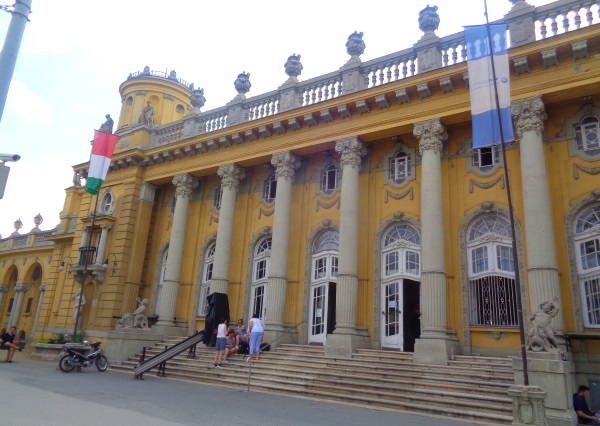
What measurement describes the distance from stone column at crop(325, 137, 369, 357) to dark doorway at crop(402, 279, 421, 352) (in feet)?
4.37

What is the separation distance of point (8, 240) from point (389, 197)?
106ft

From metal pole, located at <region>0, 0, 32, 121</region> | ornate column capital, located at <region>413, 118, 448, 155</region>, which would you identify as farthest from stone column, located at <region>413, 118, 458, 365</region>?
metal pole, located at <region>0, 0, 32, 121</region>

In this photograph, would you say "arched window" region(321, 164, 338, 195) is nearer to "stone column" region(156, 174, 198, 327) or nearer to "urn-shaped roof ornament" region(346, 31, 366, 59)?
"urn-shaped roof ornament" region(346, 31, 366, 59)

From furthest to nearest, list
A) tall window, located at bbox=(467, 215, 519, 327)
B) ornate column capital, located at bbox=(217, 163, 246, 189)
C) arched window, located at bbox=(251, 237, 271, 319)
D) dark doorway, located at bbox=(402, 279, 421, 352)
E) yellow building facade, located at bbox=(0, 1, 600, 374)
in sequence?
1. ornate column capital, located at bbox=(217, 163, 246, 189)
2. arched window, located at bbox=(251, 237, 271, 319)
3. dark doorway, located at bbox=(402, 279, 421, 352)
4. tall window, located at bbox=(467, 215, 519, 327)
5. yellow building facade, located at bbox=(0, 1, 600, 374)

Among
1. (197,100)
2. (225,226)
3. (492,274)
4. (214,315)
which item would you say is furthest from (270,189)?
(492,274)

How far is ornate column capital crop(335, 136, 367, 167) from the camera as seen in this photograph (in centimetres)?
1628

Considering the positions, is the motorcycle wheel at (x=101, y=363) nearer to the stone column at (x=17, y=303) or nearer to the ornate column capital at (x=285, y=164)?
the ornate column capital at (x=285, y=164)

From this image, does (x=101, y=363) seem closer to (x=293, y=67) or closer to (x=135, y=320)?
(x=135, y=320)

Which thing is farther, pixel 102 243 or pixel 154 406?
pixel 102 243

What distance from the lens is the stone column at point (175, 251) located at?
1925cm

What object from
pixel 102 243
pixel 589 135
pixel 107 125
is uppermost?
pixel 107 125

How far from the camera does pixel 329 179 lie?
18.1 metres

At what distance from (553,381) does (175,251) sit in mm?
14894

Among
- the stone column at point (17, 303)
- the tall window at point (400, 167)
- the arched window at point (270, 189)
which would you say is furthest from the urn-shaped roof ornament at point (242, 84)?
the stone column at point (17, 303)
